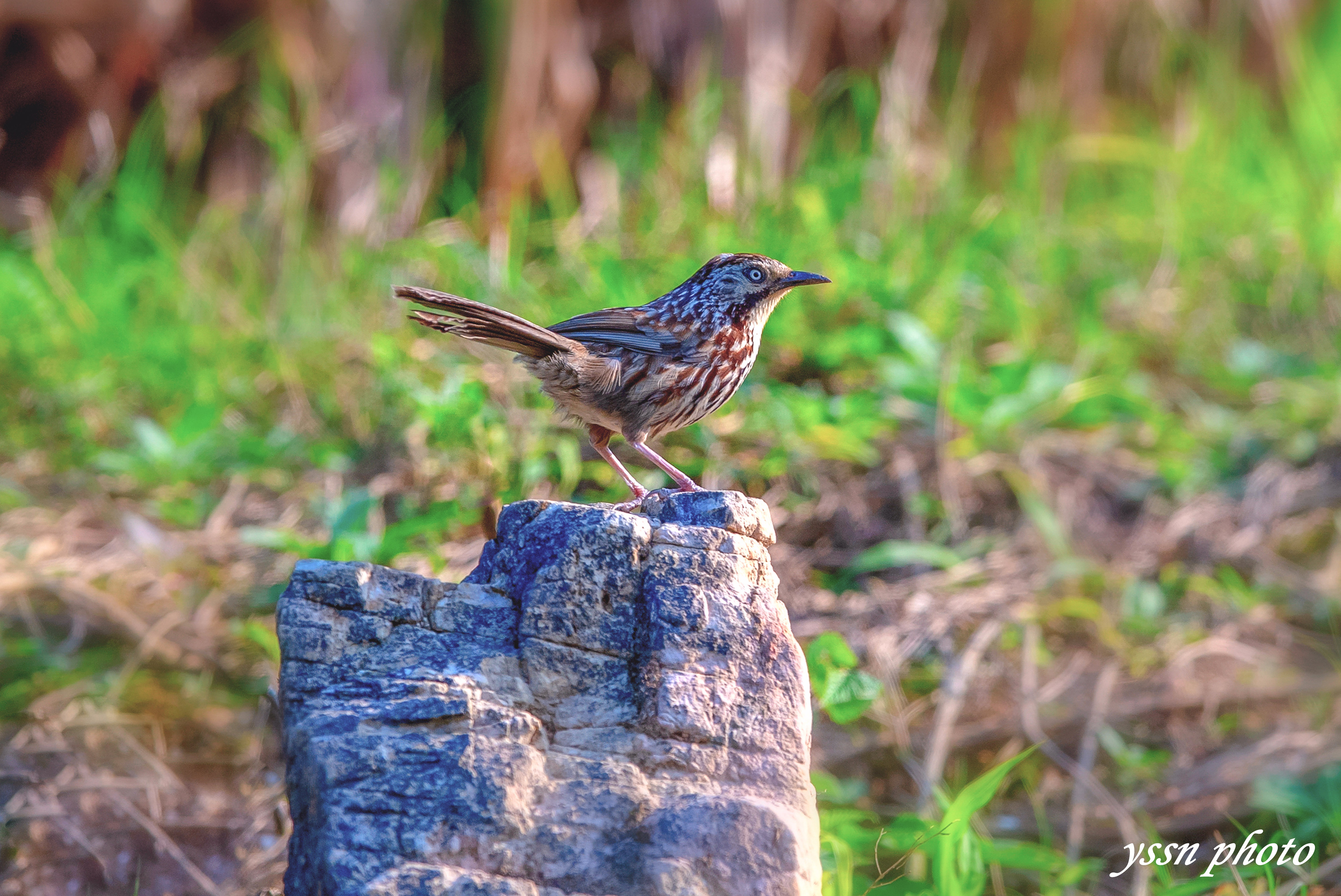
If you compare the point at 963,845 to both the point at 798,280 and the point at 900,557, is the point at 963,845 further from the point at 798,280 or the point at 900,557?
the point at 798,280

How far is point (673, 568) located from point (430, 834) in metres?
0.67

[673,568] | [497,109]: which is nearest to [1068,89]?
[497,109]

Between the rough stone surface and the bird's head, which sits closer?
the rough stone surface

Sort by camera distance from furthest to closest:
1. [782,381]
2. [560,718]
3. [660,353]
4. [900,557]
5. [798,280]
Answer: [782,381]
[900,557]
[798,280]
[660,353]
[560,718]

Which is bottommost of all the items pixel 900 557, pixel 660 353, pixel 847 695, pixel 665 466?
pixel 847 695

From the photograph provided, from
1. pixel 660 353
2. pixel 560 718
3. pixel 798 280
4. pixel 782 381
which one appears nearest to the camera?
pixel 560 718

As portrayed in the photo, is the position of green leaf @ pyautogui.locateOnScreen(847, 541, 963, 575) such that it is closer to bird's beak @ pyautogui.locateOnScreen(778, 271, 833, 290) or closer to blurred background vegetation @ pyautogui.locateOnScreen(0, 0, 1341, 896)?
blurred background vegetation @ pyautogui.locateOnScreen(0, 0, 1341, 896)

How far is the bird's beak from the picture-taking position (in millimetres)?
3178

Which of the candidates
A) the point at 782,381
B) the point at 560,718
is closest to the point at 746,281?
the point at 782,381

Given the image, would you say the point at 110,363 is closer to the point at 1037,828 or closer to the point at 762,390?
the point at 762,390

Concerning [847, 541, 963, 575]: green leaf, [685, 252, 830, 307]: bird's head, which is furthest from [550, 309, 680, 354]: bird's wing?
[847, 541, 963, 575]: green leaf

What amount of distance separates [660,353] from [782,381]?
5.40 feet

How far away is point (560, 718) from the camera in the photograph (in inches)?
82.1

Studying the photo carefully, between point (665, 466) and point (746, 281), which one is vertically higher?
point (746, 281)
